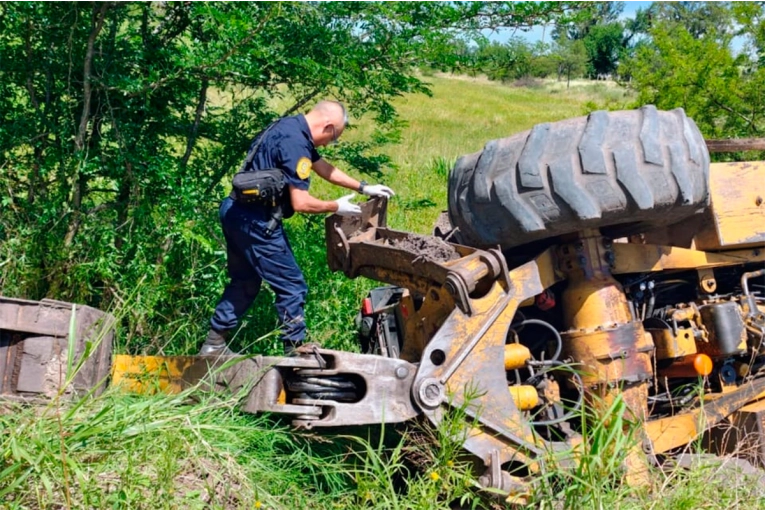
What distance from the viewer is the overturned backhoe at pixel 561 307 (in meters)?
3.73

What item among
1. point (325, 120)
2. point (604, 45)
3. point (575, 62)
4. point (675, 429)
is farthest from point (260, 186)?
point (604, 45)

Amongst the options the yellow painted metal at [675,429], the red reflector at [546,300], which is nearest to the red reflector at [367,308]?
the red reflector at [546,300]

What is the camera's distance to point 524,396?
13.3 feet

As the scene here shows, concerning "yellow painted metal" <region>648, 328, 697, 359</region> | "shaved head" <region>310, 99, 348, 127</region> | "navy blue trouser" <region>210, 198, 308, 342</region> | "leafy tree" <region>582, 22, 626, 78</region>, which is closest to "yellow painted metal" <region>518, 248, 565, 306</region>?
"yellow painted metal" <region>648, 328, 697, 359</region>

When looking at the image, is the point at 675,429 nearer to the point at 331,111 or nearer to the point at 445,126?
A: the point at 331,111

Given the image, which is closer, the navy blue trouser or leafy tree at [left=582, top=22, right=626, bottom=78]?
the navy blue trouser

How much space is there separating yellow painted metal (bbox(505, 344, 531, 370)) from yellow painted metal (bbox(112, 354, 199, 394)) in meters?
1.51

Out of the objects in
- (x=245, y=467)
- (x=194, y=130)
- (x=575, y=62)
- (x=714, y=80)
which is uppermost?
(x=575, y=62)

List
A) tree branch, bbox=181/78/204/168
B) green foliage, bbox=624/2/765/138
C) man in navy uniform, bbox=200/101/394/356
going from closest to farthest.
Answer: man in navy uniform, bbox=200/101/394/356, tree branch, bbox=181/78/204/168, green foliage, bbox=624/2/765/138

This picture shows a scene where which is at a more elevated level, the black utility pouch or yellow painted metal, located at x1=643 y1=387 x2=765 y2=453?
the black utility pouch

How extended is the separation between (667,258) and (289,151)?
212 centimetres

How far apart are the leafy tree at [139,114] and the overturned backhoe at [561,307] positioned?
1311 mm

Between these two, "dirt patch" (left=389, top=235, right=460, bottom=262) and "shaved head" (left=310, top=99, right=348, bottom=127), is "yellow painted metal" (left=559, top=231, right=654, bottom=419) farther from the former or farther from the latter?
"shaved head" (left=310, top=99, right=348, bottom=127)

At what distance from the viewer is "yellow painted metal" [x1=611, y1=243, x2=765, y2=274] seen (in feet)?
14.2
